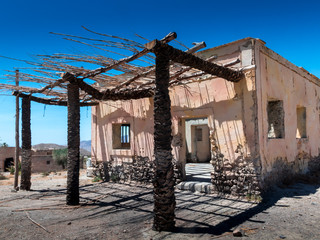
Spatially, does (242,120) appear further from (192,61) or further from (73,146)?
(73,146)

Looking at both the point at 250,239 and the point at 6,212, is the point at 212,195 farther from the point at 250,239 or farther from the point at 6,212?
the point at 6,212

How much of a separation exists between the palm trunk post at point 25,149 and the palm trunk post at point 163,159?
6.21 metres

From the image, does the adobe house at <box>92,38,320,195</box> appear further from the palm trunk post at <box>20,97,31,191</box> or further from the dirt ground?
the palm trunk post at <box>20,97,31,191</box>

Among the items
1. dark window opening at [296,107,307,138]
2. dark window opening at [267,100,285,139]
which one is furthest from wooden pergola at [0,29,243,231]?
dark window opening at [296,107,307,138]

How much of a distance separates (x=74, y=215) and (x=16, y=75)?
4.65 meters

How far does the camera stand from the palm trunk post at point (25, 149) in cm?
A: 886

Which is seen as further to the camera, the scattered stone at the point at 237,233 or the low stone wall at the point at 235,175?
the low stone wall at the point at 235,175

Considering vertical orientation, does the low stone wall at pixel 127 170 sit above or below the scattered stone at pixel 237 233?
above

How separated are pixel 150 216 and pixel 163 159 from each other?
1.57 m

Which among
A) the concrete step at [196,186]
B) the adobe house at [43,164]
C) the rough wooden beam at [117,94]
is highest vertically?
the rough wooden beam at [117,94]

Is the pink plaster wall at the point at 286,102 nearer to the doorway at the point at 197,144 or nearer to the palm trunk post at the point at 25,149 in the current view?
→ the doorway at the point at 197,144

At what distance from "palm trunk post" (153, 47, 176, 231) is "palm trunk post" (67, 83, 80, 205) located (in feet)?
9.38

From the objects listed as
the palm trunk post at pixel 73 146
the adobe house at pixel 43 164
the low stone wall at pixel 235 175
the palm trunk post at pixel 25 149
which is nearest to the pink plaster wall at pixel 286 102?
the low stone wall at pixel 235 175

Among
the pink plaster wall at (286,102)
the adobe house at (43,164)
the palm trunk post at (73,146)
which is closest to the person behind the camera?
the palm trunk post at (73,146)
